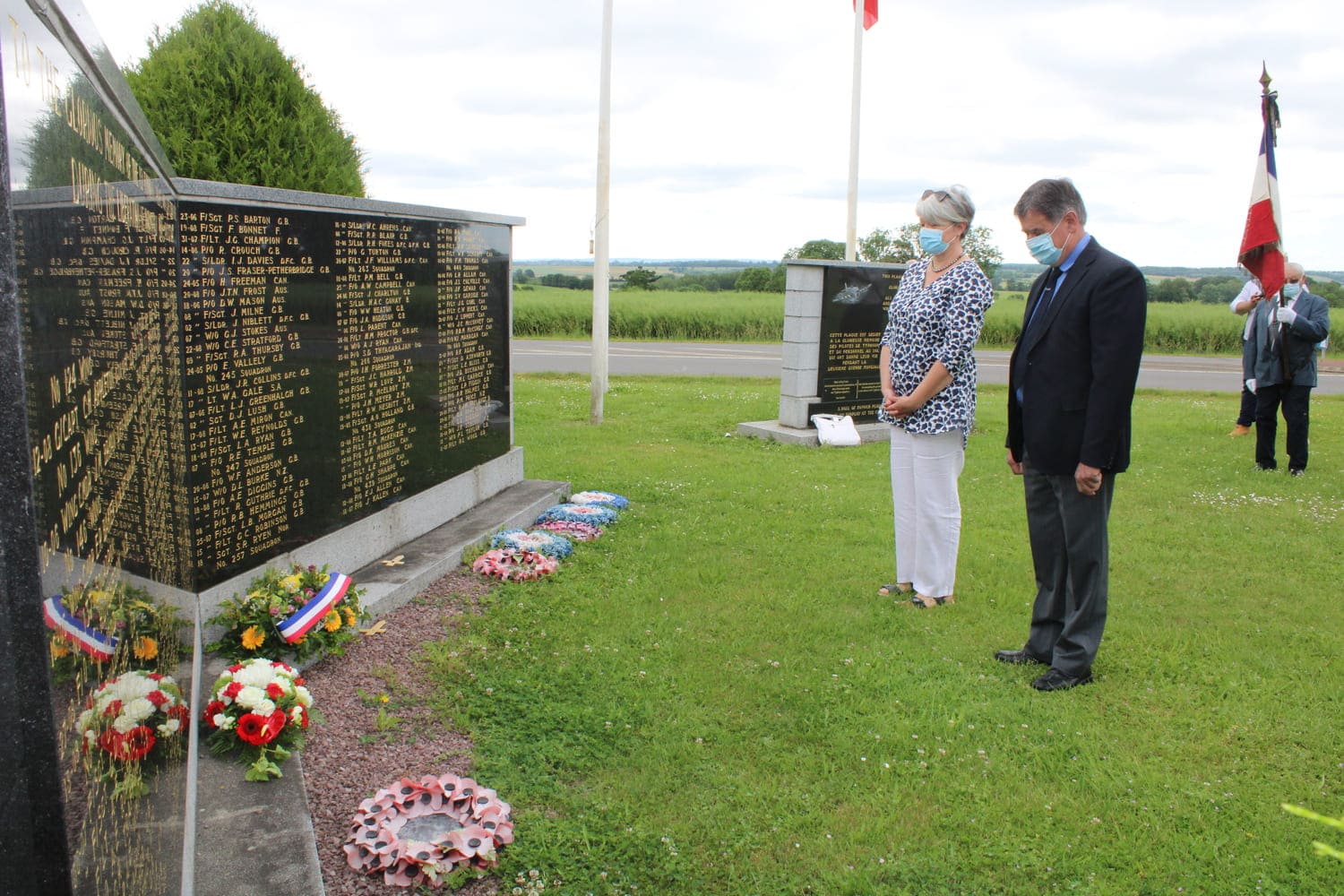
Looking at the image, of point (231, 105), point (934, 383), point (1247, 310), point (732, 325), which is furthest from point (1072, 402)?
point (732, 325)

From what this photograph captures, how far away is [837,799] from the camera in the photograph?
3613 mm

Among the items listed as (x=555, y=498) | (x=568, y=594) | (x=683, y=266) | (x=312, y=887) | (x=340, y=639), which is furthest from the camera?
(x=683, y=266)

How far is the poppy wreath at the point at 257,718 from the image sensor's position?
3.51 meters

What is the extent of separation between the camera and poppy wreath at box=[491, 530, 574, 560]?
6.34 meters

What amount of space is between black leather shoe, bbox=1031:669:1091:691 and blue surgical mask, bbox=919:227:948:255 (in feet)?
7.28

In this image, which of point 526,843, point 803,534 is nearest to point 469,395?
point 803,534

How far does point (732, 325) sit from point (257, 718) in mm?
31321

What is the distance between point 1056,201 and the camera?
4.40 m

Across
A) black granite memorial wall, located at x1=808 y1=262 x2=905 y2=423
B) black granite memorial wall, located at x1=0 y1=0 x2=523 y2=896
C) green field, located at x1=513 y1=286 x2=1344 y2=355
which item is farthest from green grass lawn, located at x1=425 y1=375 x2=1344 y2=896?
green field, located at x1=513 y1=286 x2=1344 y2=355

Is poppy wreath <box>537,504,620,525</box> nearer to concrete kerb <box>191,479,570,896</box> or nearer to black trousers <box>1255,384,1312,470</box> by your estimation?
concrete kerb <box>191,479,570,896</box>

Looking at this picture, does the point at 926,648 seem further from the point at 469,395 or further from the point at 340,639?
the point at 469,395

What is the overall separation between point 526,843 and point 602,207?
9431mm

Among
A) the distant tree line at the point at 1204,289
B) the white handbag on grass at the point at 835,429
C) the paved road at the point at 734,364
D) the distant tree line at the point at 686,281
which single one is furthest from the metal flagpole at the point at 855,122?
the distant tree line at the point at 686,281

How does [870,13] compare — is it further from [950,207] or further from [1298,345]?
[950,207]
